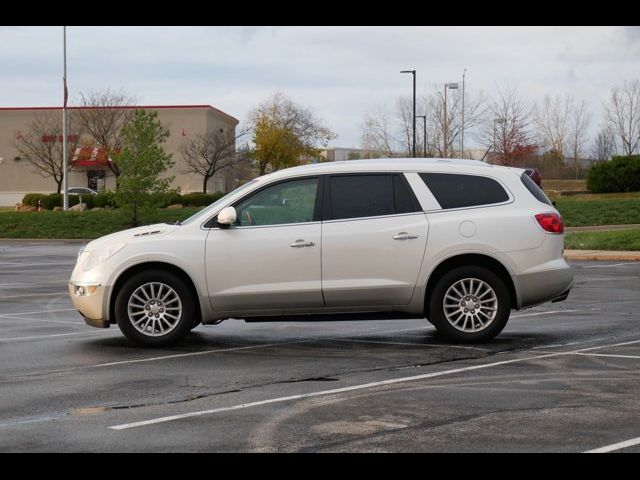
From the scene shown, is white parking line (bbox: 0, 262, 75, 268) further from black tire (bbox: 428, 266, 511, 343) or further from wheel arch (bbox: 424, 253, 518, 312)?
black tire (bbox: 428, 266, 511, 343)

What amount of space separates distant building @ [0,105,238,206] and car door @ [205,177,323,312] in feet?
217

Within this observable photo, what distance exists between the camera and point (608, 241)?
93.5 feet

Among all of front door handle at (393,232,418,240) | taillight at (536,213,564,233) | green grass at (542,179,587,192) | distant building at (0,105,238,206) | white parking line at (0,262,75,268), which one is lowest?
white parking line at (0,262,75,268)

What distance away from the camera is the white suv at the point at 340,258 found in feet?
36.6

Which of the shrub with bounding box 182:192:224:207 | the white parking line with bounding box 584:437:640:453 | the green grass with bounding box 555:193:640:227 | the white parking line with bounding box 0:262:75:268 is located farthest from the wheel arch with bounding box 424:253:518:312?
the shrub with bounding box 182:192:224:207

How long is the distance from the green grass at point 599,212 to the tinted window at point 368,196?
99.7 feet

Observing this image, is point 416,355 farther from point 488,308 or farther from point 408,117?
point 408,117

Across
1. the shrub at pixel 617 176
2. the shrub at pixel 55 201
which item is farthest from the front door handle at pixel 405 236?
the shrub at pixel 55 201

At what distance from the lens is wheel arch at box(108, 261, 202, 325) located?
11.3 metres

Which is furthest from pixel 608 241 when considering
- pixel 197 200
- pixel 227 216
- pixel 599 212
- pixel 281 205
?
pixel 197 200

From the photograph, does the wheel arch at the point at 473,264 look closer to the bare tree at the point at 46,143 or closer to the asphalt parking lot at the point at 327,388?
the asphalt parking lot at the point at 327,388
